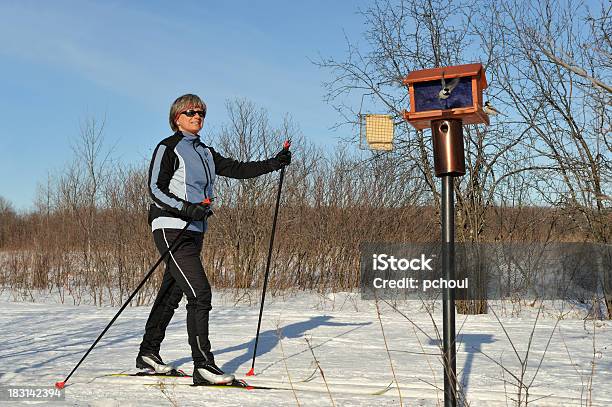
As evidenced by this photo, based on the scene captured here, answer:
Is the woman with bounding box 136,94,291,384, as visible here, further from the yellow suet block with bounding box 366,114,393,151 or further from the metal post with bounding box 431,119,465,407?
the yellow suet block with bounding box 366,114,393,151

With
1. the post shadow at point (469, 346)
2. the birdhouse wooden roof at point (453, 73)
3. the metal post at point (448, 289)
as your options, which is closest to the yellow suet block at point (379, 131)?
the post shadow at point (469, 346)

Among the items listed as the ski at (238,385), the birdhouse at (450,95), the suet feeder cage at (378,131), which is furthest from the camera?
the suet feeder cage at (378,131)

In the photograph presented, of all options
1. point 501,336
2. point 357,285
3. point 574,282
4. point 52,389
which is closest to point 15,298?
point 357,285

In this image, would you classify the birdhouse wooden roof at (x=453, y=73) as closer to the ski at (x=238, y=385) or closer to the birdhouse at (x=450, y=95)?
the birdhouse at (x=450, y=95)

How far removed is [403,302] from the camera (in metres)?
9.75

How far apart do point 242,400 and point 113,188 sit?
29.4 ft

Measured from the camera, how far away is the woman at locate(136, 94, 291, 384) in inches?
134

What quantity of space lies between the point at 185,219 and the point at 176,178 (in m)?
0.26

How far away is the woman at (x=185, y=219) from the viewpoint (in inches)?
134

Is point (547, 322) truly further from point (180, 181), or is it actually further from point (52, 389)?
point (52, 389)

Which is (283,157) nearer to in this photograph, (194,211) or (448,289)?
(194,211)

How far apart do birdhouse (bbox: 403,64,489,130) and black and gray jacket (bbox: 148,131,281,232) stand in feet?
4.63

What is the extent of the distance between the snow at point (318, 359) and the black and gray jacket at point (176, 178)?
3.09 feet

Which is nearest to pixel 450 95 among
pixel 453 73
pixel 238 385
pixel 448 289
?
pixel 453 73
